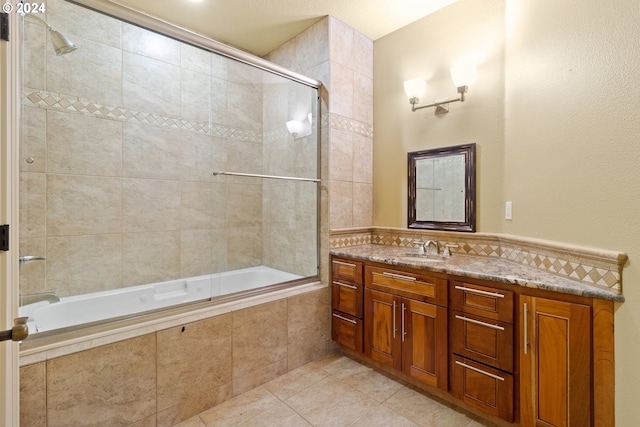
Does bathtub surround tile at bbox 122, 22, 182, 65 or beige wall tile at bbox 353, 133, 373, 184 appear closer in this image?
bathtub surround tile at bbox 122, 22, 182, 65

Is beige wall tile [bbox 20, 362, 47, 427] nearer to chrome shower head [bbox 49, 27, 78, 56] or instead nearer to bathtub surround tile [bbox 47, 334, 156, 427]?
bathtub surround tile [bbox 47, 334, 156, 427]

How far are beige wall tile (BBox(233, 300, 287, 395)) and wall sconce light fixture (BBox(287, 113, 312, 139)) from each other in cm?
153

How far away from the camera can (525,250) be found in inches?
74.5

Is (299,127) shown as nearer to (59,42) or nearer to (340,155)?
(340,155)

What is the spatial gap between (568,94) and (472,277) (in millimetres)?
1086

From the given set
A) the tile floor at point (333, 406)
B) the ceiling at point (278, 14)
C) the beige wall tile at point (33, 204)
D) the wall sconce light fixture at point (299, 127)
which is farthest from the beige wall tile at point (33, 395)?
the ceiling at point (278, 14)

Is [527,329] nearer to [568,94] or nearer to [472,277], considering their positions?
[472,277]

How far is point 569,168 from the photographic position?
1.59 meters

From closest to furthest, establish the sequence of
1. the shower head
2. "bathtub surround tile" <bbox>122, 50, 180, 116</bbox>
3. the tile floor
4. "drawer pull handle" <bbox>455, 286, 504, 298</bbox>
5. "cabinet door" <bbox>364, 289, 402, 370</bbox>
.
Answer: "drawer pull handle" <bbox>455, 286, 504, 298</bbox> → the tile floor → the shower head → "cabinet door" <bbox>364, 289, 402, 370</bbox> → "bathtub surround tile" <bbox>122, 50, 180, 116</bbox>

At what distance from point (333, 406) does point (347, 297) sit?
0.77 metres

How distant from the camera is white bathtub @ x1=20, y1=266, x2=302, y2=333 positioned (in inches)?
80.4

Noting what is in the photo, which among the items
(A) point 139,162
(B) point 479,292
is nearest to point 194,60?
(A) point 139,162

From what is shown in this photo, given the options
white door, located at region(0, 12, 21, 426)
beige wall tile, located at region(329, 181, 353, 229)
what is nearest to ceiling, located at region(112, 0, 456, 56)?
beige wall tile, located at region(329, 181, 353, 229)

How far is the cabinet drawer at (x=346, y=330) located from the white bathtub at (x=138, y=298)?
501 millimetres
